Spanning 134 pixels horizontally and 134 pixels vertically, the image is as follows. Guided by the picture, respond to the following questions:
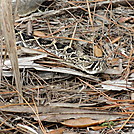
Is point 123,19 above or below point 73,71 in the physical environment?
above

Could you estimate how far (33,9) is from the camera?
9.78ft

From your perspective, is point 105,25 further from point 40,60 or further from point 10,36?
point 10,36

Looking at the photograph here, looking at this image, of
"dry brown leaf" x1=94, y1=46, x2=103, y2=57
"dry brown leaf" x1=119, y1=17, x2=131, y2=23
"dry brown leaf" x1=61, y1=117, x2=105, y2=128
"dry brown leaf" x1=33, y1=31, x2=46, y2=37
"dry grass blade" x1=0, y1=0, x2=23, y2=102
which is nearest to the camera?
"dry grass blade" x1=0, y1=0, x2=23, y2=102

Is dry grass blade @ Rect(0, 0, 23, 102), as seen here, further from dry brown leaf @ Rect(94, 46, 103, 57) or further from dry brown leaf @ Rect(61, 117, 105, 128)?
dry brown leaf @ Rect(94, 46, 103, 57)

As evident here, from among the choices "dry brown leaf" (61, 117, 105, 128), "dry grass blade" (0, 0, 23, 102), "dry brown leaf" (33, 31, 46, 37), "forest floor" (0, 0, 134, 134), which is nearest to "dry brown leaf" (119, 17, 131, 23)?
"forest floor" (0, 0, 134, 134)

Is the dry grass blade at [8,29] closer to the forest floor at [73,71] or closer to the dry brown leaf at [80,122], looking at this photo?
the forest floor at [73,71]

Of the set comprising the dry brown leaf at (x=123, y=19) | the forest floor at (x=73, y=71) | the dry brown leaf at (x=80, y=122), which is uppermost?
the dry brown leaf at (x=123, y=19)

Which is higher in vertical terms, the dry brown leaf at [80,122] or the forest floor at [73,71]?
the forest floor at [73,71]

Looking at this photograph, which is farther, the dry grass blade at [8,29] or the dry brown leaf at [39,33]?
the dry brown leaf at [39,33]

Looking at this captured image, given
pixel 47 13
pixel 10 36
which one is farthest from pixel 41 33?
pixel 10 36

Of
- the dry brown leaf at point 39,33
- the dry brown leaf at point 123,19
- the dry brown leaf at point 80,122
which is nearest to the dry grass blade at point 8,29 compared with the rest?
the dry brown leaf at point 80,122

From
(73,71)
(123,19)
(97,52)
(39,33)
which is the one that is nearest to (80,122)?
(73,71)

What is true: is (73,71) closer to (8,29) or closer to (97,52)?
(97,52)

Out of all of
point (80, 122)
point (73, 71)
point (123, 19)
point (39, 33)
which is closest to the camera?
point (80, 122)
